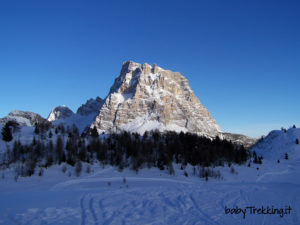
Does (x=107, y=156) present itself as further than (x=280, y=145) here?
No

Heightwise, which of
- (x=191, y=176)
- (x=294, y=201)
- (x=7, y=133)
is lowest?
(x=191, y=176)

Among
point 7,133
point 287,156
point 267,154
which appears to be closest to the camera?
point 7,133

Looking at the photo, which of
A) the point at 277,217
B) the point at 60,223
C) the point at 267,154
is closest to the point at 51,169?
the point at 60,223

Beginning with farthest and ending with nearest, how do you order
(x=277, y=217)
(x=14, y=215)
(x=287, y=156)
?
(x=287, y=156) → (x=14, y=215) → (x=277, y=217)

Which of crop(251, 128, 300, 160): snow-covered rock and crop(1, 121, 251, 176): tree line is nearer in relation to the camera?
crop(1, 121, 251, 176): tree line

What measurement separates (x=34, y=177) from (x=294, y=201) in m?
26.5

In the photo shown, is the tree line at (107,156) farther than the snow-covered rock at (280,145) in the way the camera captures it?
No

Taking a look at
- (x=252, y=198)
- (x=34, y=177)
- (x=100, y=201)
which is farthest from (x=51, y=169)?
(x=252, y=198)

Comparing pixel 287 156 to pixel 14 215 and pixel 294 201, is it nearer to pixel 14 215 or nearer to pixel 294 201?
pixel 294 201

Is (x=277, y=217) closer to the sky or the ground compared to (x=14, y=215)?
closer to the sky

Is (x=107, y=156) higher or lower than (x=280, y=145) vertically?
lower

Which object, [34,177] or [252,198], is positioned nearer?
[252,198]

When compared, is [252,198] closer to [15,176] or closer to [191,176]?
[191,176]

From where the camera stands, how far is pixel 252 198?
12148 millimetres
